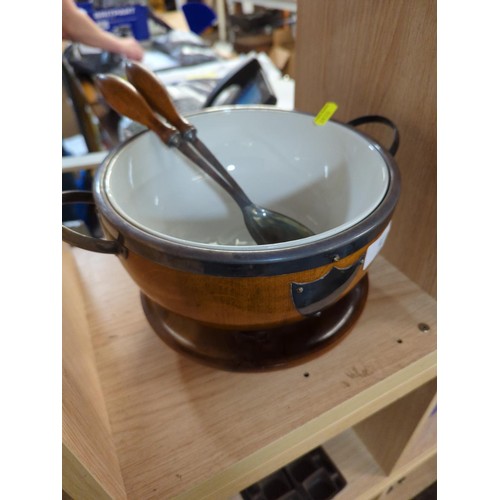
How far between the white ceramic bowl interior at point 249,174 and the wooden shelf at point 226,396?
0.38ft

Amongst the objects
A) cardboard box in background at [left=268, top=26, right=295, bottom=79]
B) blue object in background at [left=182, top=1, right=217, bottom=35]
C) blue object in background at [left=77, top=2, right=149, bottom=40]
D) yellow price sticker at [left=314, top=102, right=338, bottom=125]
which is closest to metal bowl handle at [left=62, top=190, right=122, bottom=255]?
yellow price sticker at [left=314, top=102, right=338, bottom=125]

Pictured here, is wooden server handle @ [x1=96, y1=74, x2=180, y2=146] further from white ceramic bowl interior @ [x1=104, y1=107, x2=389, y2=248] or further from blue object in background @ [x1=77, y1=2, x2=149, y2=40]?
blue object in background @ [x1=77, y1=2, x2=149, y2=40]

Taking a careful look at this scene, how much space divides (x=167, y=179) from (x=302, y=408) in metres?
0.28

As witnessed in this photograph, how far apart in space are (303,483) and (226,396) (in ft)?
1.40

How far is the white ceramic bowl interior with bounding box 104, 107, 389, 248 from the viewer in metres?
0.43

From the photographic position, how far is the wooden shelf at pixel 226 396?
1.09 feet

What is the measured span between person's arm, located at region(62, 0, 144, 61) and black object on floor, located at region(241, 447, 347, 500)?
1.09 metres

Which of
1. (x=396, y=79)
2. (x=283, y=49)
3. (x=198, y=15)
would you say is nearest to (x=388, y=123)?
(x=396, y=79)

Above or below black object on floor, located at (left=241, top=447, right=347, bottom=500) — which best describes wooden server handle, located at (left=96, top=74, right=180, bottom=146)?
above

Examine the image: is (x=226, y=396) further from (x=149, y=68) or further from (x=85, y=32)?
(x=85, y=32)

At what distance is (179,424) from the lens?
0.36 metres

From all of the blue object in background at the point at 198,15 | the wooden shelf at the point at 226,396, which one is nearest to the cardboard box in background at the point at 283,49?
the blue object in background at the point at 198,15

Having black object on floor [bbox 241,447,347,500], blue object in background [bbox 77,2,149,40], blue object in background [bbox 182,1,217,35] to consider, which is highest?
blue object in background [bbox 77,2,149,40]
